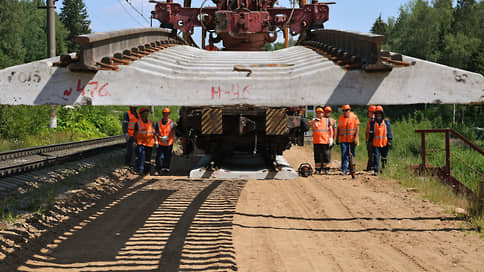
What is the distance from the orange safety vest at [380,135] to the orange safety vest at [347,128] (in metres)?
0.85

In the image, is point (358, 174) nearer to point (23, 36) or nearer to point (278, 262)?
point (278, 262)

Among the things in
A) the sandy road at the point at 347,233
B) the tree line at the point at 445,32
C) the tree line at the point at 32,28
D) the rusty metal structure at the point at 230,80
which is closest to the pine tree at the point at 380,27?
the tree line at the point at 445,32

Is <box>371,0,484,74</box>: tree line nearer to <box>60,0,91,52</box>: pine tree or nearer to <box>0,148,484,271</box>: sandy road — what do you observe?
<box>0,148,484,271</box>: sandy road

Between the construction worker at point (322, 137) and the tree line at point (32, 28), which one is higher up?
the tree line at point (32, 28)

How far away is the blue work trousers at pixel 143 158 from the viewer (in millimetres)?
12516

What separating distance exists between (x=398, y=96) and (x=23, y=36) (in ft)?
266

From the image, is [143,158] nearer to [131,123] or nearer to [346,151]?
[131,123]

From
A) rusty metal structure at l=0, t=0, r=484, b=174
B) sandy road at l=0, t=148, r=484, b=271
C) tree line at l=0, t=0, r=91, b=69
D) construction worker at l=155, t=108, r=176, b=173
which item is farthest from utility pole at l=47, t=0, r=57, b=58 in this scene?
tree line at l=0, t=0, r=91, b=69

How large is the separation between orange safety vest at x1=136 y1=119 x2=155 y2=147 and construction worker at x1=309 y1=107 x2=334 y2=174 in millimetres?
4323

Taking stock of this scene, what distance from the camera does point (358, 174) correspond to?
509 inches

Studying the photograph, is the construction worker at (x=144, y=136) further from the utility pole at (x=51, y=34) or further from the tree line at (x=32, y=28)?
the tree line at (x=32, y=28)

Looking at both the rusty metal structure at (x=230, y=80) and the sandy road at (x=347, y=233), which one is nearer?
the sandy road at (x=347, y=233)

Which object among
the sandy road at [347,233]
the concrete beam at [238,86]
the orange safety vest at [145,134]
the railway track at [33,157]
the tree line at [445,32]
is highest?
the tree line at [445,32]

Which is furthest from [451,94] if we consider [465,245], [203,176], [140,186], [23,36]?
[23,36]
